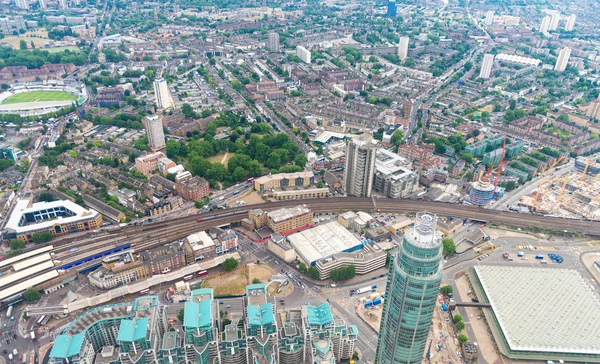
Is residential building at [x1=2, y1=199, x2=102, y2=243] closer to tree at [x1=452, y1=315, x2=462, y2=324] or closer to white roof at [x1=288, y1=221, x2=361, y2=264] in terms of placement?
white roof at [x1=288, y1=221, x2=361, y2=264]

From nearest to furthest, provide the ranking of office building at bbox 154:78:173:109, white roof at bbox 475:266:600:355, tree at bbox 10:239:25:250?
1. white roof at bbox 475:266:600:355
2. tree at bbox 10:239:25:250
3. office building at bbox 154:78:173:109

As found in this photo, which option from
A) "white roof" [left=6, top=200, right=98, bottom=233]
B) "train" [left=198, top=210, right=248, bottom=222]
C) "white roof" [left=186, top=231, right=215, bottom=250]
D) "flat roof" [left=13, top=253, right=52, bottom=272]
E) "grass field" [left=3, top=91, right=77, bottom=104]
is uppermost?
"grass field" [left=3, top=91, right=77, bottom=104]

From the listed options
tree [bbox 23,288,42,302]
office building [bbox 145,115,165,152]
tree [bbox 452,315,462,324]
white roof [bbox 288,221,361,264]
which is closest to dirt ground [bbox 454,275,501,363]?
tree [bbox 452,315,462,324]

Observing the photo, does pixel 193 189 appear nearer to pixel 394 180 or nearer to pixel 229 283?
pixel 229 283

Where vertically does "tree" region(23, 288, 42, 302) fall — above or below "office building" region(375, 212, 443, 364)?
below

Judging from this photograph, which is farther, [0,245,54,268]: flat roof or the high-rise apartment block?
[0,245,54,268]: flat roof

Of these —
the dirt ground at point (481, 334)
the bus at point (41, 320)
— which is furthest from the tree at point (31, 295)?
the dirt ground at point (481, 334)
